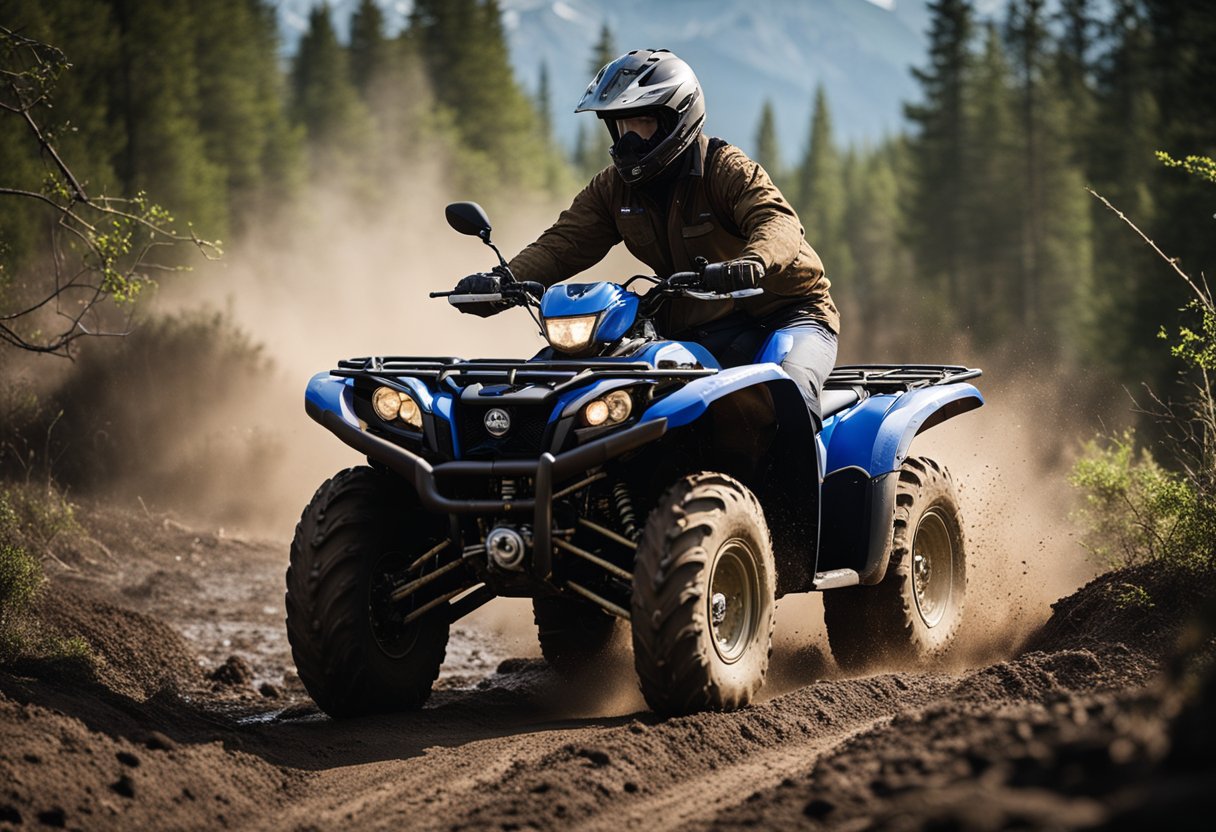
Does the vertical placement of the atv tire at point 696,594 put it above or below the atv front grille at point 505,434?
below

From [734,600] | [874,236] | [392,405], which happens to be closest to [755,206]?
[734,600]

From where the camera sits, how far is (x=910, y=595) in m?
8.53

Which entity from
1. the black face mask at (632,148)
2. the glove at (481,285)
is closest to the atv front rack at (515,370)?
the glove at (481,285)

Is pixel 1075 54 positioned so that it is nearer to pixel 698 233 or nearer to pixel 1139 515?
pixel 1139 515

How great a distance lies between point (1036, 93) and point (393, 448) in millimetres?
54391

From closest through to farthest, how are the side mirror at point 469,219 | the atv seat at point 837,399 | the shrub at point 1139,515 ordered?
1. the side mirror at point 469,219
2. the atv seat at point 837,399
3. the shrub at point 1139,515

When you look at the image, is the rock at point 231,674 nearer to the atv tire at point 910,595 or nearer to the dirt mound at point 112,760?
the dirt mound at point 112,760

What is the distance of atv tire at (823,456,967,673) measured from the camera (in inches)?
333

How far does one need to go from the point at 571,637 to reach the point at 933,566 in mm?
2247

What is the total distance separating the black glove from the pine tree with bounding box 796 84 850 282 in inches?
3960

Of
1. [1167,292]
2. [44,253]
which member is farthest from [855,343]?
[44,253]

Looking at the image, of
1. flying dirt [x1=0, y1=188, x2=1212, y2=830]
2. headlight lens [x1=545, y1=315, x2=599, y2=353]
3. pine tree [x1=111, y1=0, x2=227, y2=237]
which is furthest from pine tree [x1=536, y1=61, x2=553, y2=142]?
headlight lens [x1=545, y1=315, x2=599, y2=353]

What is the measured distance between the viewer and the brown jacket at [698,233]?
25.5 feet

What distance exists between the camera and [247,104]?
161ft
